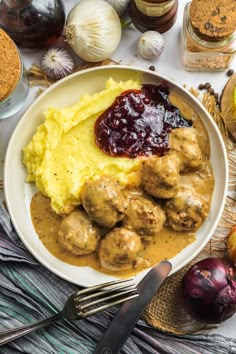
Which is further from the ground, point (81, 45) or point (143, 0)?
point (143, 0)

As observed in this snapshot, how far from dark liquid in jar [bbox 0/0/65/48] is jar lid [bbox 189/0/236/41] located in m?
0.82

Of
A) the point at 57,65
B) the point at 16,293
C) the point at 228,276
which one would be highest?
the point at 57,65

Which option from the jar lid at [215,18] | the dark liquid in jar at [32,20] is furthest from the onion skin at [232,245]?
the dark liquid in jar at [32,20]

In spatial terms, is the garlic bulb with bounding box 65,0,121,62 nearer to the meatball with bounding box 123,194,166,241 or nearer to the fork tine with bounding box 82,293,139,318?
the meatball with bounding box 123,194,166,241

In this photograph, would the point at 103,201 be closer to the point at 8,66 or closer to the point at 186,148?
the point at 186,148

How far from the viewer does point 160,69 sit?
14.0 feet

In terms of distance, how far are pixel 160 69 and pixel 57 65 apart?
65 centimetres

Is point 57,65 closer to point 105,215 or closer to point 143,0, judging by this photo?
point 143,0

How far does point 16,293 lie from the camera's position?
3.98 metres

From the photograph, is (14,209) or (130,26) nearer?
(14,209)

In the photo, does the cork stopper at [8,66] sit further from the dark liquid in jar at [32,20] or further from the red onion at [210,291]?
the red onion at [210,291]

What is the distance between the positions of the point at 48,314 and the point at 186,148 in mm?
1259

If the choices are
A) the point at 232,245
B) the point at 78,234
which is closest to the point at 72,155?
the point at 78,234

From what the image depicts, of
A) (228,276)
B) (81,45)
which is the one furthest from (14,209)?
(228,276)
